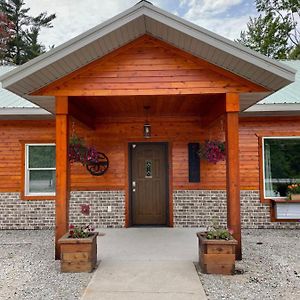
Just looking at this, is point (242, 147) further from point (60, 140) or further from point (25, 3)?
point (25, 3)

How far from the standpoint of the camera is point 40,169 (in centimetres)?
788

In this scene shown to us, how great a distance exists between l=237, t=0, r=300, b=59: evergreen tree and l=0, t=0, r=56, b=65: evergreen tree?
1454cm

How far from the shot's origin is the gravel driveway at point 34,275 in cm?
387

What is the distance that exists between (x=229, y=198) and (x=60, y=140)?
2.69 m

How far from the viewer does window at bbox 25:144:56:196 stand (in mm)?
7863

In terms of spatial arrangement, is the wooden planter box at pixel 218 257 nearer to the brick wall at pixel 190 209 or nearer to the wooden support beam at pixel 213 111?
the wooden support beam at pixel 213 111

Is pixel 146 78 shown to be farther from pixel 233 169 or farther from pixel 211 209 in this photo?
pixel 211 209

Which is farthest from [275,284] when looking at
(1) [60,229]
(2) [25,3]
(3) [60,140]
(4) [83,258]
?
(2) [25,3]

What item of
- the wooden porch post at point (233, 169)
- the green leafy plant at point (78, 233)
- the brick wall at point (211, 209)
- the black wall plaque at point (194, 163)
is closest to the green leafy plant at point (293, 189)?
the brick wall at point (211, 209)

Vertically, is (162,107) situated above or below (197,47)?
below

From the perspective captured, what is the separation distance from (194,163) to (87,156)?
2.47 meters

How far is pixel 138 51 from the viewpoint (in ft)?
16.3

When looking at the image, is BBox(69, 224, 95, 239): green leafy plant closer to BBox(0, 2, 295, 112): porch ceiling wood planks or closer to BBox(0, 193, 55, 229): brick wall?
BBox(0, 2, 295, 112): porch ceiling wood planks

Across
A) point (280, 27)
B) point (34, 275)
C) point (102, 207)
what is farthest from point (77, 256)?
point (280, 27)
